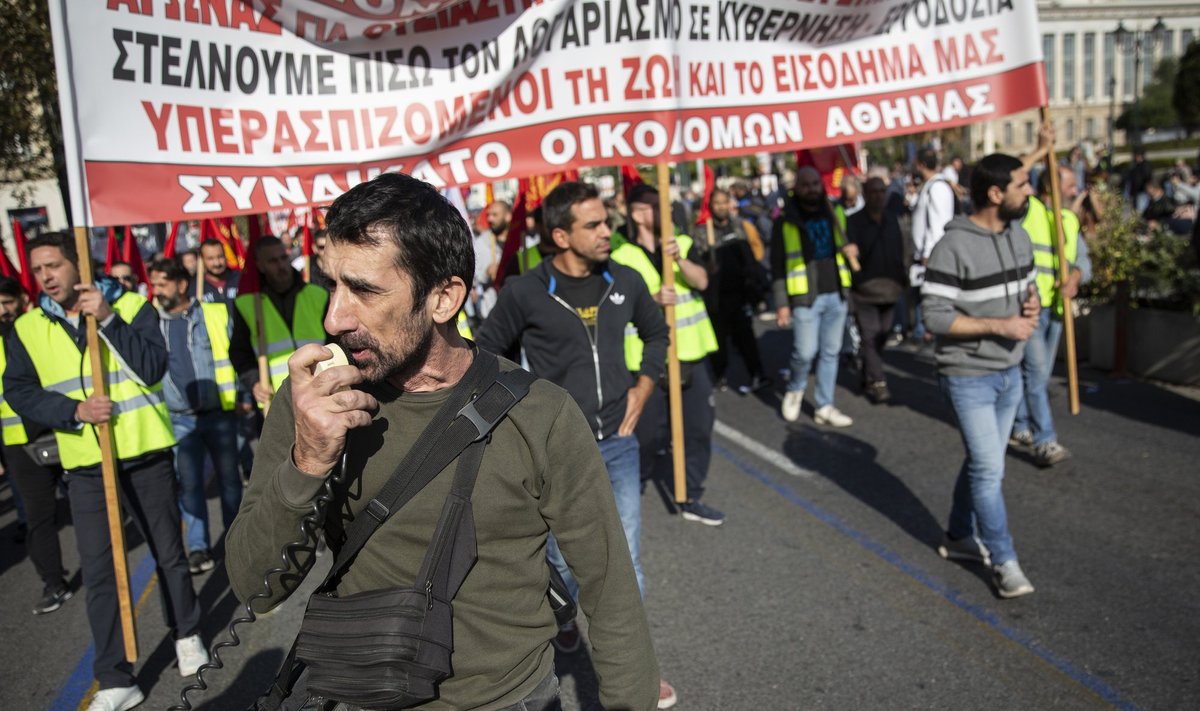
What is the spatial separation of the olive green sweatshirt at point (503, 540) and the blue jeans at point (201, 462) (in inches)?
171

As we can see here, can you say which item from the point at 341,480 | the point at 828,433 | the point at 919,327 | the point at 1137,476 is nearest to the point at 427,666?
the point at 341,480

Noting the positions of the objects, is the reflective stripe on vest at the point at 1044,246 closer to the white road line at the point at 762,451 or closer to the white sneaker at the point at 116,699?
the white road line at the point at 762,451

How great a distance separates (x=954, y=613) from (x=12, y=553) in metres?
6.15

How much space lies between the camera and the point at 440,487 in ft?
6.20

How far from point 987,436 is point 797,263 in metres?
3.78

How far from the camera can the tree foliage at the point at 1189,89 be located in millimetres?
63438

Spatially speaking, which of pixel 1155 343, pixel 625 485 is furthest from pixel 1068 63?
pixel 625 485

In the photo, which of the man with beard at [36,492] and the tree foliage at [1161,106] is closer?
the man with beard at [36,492]

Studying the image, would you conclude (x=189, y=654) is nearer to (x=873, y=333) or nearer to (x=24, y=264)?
(x=24, y=264)

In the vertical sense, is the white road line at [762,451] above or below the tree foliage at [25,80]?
below

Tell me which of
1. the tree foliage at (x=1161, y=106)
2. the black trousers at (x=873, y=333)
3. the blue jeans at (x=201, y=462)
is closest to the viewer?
the blue jeans at (x=201, y=462)

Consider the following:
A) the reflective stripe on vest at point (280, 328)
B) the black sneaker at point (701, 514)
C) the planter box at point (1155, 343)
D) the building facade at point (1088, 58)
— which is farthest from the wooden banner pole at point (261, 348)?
the building facade at point (1088, 58)

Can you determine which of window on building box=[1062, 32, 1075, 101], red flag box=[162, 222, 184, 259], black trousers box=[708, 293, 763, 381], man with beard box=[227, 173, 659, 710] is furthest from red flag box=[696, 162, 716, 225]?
window on building box=[1062, 32, 1075, 101]

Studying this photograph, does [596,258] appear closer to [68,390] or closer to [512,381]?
[512,381]
